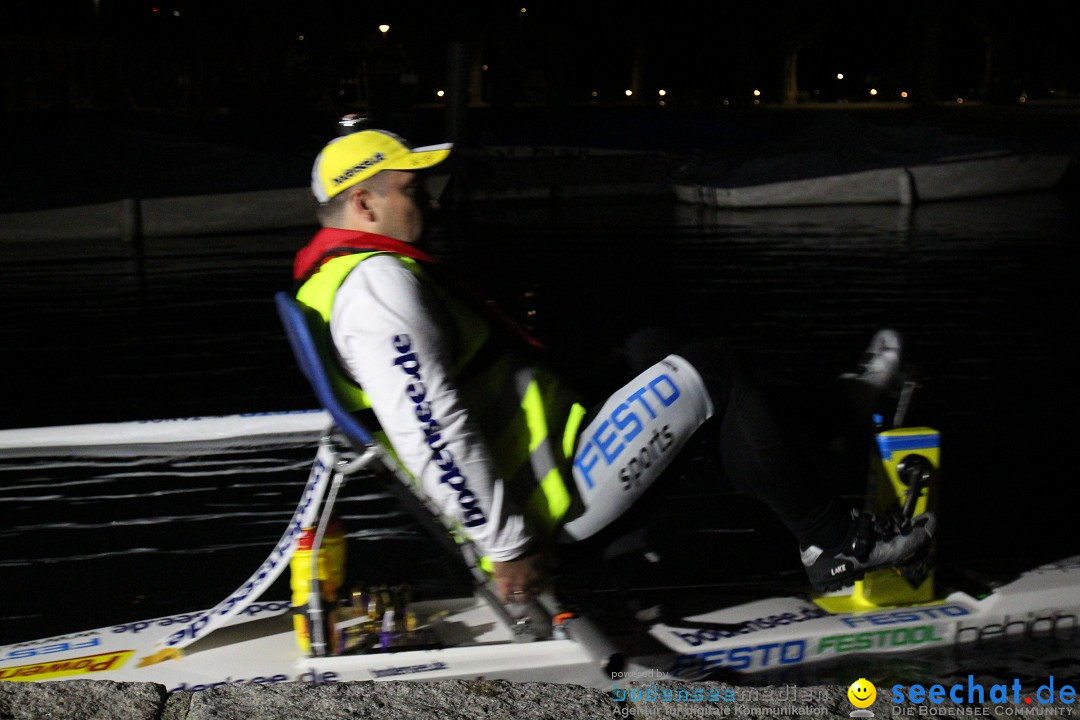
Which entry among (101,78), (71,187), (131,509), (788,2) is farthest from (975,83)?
(131,509)

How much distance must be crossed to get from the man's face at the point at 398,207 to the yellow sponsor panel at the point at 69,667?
135 centimetres

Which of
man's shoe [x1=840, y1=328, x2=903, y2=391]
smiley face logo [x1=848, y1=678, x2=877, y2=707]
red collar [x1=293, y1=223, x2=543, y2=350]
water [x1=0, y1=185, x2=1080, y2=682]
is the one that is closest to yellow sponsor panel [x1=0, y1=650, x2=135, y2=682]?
water [x1=0, y1=185, x2=1080, y2=682]

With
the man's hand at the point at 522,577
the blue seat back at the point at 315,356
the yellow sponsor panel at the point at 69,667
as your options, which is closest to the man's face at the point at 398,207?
the blue seat back at the point at 315,356

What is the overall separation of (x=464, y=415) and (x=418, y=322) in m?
0.25

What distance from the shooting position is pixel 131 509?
5387 mm

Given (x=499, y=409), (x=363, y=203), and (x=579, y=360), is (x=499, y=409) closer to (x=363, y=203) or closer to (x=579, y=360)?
(x=363, y=203)

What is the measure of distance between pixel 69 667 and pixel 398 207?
1489mm

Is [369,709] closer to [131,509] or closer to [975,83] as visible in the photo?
[131,509]

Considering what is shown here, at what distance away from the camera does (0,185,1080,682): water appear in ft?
15.3

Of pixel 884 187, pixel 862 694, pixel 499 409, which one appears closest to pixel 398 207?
pixel 499 409

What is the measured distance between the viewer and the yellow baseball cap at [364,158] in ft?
10.0

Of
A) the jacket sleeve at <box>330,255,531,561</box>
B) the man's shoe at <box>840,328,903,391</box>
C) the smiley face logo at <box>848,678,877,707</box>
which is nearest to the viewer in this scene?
the smiley face logo at <box>848,678,877,707</box>

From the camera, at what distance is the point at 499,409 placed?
3.19m

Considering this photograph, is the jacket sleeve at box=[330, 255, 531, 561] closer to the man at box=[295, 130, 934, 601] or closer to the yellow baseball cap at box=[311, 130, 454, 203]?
the man at box=[295, 130, 934, 601]
